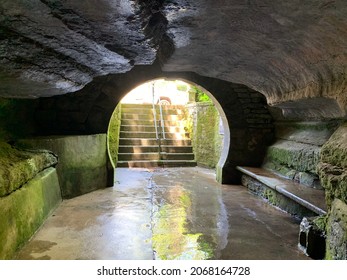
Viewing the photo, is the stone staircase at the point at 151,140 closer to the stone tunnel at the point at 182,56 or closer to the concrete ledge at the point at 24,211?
the stone tunnel at the point at 182,56

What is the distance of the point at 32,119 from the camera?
5.21 m

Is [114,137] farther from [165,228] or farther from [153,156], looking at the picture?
[165,228]

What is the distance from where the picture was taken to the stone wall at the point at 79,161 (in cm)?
425

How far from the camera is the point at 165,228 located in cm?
327

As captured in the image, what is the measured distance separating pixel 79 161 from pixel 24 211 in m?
1.99

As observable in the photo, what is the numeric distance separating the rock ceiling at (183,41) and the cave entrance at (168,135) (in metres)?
4.91

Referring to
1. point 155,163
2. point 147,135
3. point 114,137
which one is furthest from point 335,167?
point 147,135

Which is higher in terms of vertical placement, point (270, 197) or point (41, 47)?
point (41, 47)

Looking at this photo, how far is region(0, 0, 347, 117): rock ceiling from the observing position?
1333 mm

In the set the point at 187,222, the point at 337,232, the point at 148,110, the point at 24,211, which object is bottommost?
the point at 187,222

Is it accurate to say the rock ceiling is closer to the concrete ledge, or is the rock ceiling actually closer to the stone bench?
the stone bench

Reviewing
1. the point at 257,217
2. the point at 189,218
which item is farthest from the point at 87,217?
the point at 257,217

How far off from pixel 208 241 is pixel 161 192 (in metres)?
2.27

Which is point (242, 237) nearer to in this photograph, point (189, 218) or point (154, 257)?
point (189, 218)
